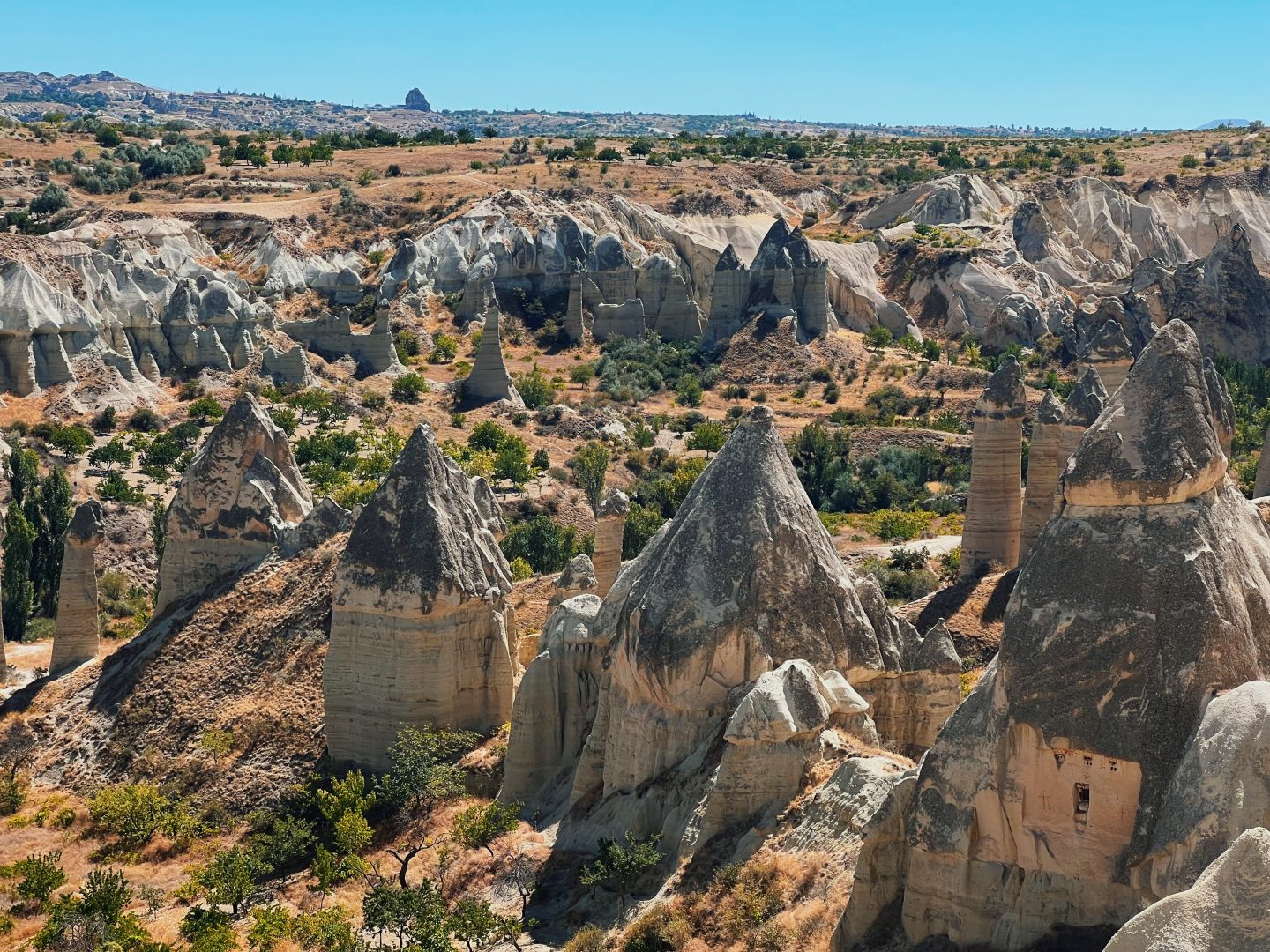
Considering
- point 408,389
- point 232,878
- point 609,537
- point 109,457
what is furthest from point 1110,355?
point 408,389

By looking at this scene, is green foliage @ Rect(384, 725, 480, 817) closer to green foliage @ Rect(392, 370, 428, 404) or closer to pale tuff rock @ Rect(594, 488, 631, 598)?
pale tuff rock @ Rect(594, 488, 631, 598)

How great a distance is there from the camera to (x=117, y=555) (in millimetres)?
42688

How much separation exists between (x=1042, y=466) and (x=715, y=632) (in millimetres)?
16627

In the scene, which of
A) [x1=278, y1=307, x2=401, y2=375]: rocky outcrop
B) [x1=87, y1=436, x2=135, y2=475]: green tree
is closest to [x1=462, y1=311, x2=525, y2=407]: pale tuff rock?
[x1=278, y1=307, x2=401, y2=375]: rocky outcrop

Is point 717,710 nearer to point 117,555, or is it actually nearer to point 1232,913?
point 1232,913

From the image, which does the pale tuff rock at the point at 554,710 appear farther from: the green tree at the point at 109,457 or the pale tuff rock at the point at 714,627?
the green tree at the point at 109,457

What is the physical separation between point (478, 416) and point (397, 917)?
45219 mm

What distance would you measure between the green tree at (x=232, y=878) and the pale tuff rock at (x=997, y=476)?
16213 mm

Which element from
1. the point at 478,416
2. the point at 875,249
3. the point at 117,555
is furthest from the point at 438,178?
the point at 117,555

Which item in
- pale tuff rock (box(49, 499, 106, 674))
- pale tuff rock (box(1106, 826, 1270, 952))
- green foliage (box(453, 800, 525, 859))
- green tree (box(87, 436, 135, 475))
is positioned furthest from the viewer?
green tree (box(87, 436, 135, 475))

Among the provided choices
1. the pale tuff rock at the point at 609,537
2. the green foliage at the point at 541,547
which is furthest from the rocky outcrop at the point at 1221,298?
the pale tuff rock at the point at 609,537

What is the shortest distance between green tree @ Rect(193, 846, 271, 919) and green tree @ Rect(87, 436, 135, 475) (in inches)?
1230

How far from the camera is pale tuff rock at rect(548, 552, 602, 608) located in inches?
985

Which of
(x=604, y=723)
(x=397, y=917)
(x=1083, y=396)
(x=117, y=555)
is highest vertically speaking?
(x=1083, y=396)
